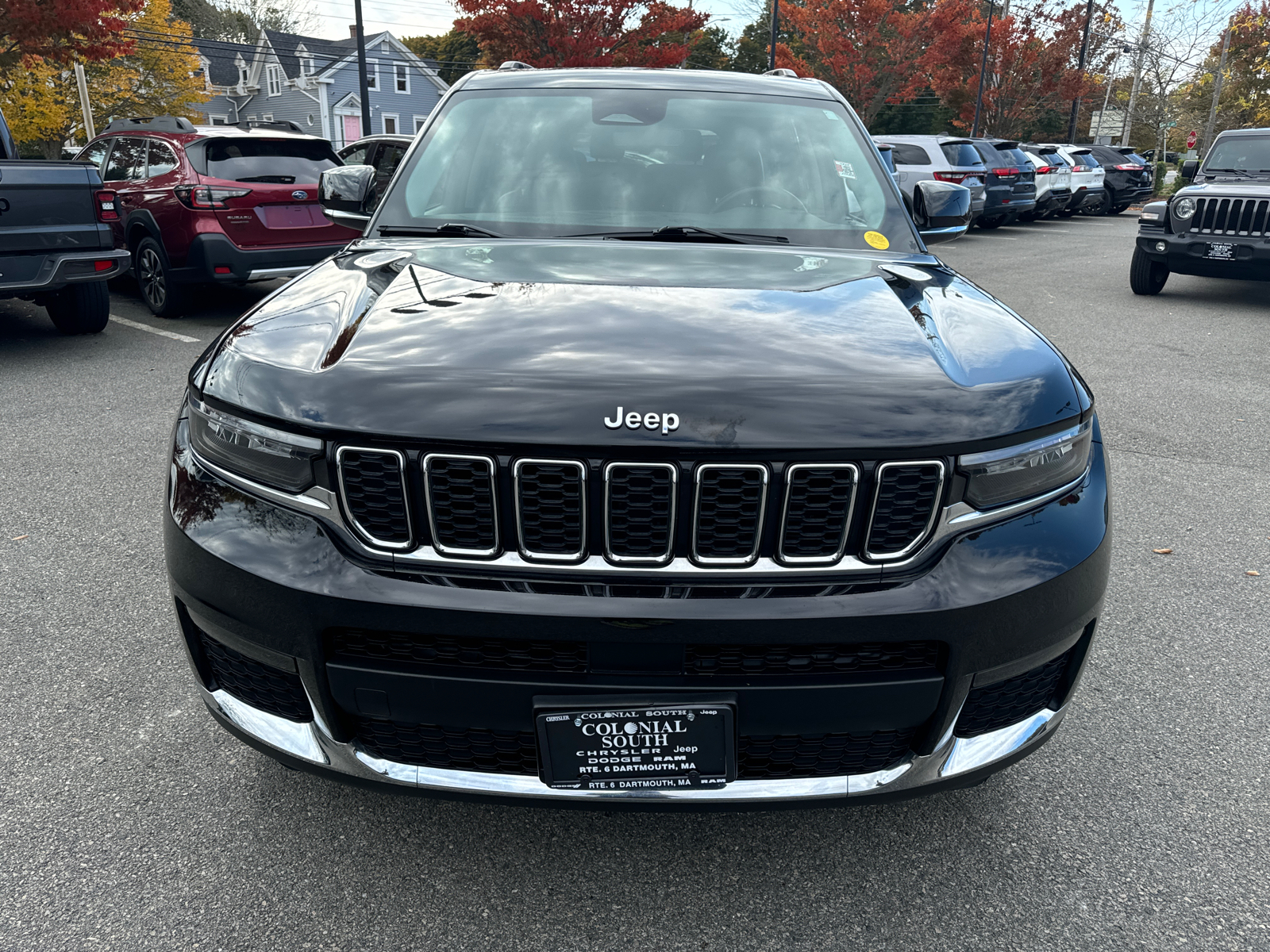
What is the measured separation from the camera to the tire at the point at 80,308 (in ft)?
24.9

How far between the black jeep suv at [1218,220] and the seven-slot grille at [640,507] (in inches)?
392

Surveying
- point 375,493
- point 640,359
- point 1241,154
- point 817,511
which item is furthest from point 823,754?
point 1241,154

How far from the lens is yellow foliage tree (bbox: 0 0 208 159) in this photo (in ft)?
92.1

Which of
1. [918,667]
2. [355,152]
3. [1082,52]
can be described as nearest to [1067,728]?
[918,667]

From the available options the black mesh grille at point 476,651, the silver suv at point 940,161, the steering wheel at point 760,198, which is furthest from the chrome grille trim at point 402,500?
the silver suv at point 940,161

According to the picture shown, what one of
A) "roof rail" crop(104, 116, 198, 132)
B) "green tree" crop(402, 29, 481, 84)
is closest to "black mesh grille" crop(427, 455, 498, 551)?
"roof rail" crop(104, 116, 198, 132)

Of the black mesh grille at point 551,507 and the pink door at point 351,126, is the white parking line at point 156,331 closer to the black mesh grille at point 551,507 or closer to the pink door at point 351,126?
the black mesh grille at point 551,507

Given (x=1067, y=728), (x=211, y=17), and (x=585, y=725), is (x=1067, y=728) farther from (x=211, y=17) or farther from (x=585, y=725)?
(x=211, y=17)

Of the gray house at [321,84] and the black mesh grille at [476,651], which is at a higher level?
the gray house at [321,84]

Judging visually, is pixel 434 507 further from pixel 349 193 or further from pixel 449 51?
pixel 449 51

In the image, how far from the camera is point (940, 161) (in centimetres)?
1678

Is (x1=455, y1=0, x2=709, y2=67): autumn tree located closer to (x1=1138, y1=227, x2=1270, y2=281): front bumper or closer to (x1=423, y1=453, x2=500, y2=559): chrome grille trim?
(x1=1138, y1=227, x2=1270, y2=281): front bumper

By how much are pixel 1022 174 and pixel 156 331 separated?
1685cm

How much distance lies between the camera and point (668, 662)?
169 centimetres
